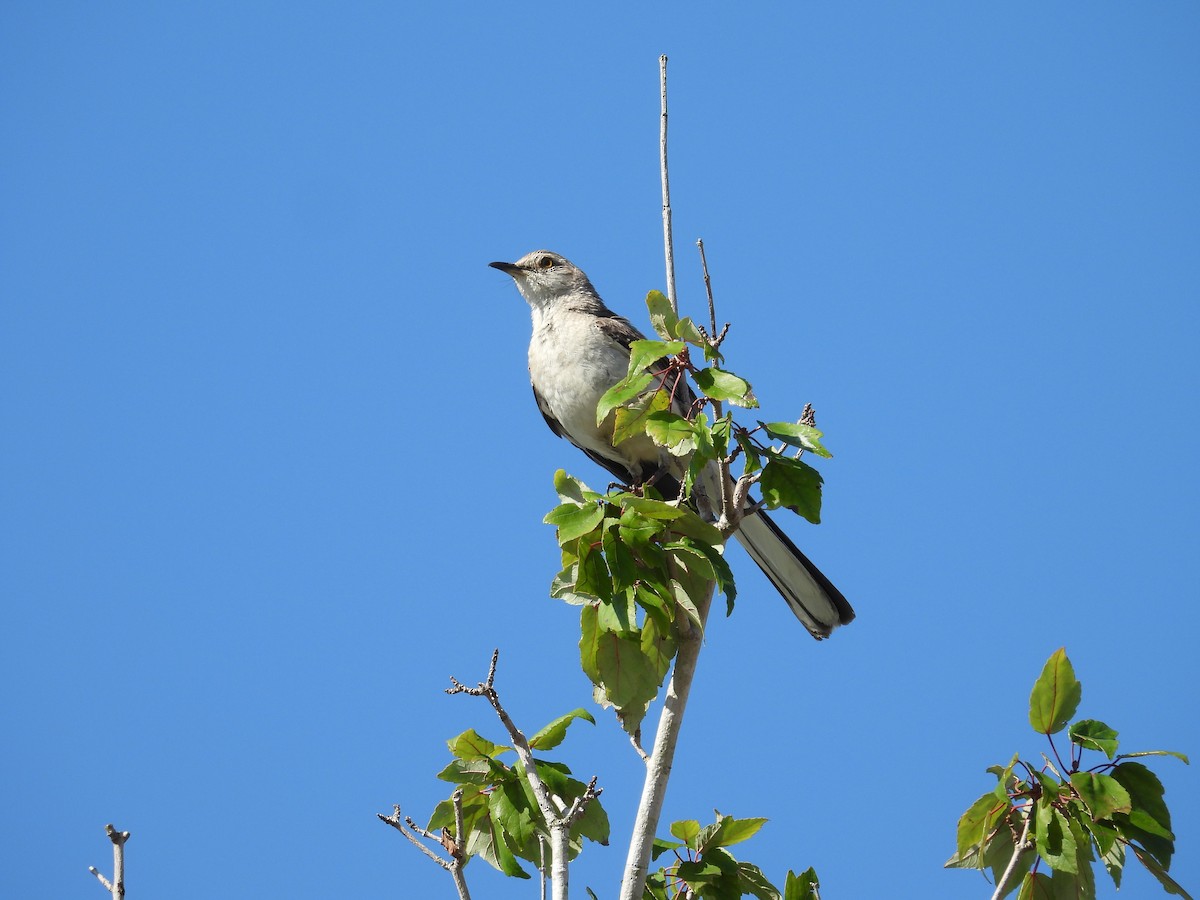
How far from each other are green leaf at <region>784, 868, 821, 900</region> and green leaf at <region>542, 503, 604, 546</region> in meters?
1.13

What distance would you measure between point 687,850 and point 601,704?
1.78 ft

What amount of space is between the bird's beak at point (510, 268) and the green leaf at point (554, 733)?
142 inches

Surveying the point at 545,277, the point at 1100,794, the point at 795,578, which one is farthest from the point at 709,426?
the point at 545,277

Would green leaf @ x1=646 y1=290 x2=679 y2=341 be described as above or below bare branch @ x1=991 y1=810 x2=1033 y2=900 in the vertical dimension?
above

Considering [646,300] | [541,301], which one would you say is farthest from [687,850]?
[541,301]

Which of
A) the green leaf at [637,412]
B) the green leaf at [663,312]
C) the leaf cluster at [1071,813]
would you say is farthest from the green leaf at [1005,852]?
the green leaf at [663,312]

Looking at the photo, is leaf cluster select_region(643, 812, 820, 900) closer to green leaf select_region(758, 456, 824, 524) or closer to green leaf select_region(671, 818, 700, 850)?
green leaf select_region(671, 818, 700, 850)

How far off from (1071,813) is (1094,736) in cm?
21

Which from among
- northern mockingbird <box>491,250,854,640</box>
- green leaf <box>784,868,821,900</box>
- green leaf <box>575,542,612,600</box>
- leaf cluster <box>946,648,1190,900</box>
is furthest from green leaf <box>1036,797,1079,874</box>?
northern mockingbird <box>491,250,854,640</box>

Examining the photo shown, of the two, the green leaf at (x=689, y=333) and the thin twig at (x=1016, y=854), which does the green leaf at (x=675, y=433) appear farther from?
the thin twig at (x=1016, y=854)

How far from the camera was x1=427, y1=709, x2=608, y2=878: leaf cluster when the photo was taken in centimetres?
334

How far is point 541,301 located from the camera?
6.40 m

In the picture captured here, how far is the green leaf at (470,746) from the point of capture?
11.1 feet

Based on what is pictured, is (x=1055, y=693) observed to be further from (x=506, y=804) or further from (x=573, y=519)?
(x=506, y=804)
